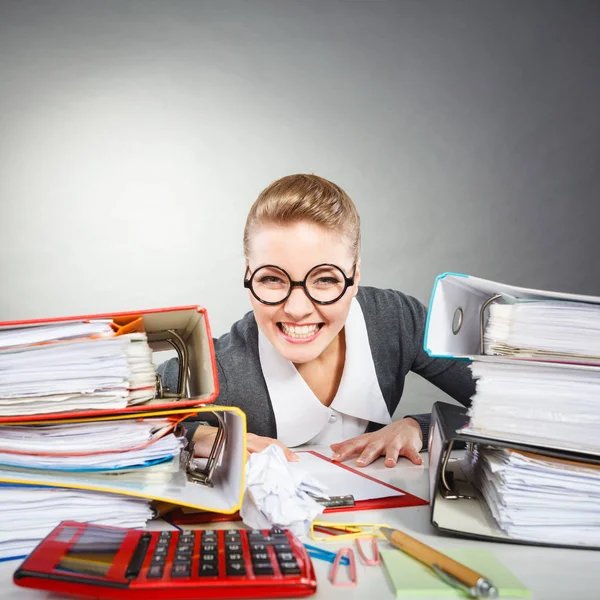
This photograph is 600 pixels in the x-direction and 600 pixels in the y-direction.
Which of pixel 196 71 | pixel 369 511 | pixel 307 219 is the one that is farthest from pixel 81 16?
pixel 369 511

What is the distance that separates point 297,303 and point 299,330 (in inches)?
5.5

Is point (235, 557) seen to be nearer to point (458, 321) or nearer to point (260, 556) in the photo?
point (260, 556)

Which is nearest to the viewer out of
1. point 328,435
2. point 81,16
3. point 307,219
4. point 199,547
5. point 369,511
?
point 199,547

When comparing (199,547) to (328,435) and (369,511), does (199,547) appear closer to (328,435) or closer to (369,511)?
(369,511)

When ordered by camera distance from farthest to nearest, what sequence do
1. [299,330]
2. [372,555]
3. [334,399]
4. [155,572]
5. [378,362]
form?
[378,362] → [334,399] → [299,330] → [372,555] → [155,572]

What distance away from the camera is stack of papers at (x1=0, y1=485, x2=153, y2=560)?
705 mm

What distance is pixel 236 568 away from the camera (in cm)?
60

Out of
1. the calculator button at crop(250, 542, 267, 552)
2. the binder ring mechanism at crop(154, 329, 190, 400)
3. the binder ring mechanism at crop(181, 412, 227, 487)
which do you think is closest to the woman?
the binder ring mechanism at crop(154, 329, 190, 400)

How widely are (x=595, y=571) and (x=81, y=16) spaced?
340 centimetres

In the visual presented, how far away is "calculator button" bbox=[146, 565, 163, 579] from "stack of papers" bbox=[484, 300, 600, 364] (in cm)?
46

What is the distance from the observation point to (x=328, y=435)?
157cm

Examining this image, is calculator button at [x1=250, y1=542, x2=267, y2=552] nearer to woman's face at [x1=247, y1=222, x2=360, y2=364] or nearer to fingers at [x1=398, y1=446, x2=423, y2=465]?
fingers at [x1=398, y1=446, x2=423, y2=465]

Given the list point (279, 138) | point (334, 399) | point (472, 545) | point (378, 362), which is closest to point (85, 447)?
point (472, 545)

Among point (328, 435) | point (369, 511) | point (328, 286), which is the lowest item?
point (328, 435)
